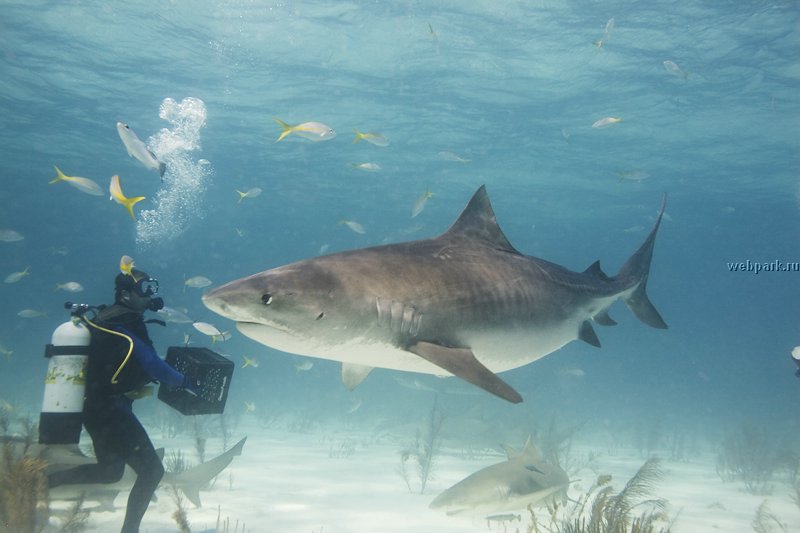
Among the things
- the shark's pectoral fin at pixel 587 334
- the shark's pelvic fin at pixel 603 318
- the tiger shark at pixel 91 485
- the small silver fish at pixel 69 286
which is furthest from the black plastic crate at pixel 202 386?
the small silver fish at pixel 69 286

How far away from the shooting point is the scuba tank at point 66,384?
14.6 ft

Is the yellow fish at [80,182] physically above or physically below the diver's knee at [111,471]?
above

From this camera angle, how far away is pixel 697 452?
20812mm

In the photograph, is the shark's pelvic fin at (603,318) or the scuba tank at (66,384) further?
the shark's pelvic fin at (603,318)

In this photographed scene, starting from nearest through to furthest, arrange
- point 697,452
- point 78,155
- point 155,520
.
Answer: point 155,520, point 697,452, point 78,155

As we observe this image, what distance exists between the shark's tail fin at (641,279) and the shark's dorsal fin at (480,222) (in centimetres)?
216

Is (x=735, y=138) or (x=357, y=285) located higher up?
(x=735, y=138)

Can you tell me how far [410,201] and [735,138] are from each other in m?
27.2

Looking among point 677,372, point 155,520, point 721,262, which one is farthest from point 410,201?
point 677,372

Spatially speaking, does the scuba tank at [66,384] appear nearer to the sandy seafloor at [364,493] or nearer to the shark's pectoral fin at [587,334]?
the sandy seafloor at [364,493]

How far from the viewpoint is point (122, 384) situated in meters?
4.57

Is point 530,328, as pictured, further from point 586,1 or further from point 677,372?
point 677,372

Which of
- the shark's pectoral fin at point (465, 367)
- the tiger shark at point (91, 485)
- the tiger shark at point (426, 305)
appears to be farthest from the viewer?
the tiger shark at point (91, 485)

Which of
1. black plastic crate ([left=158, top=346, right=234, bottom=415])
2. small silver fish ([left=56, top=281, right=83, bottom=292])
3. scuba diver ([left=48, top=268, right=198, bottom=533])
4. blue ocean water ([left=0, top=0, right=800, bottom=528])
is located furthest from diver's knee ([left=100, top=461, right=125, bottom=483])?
blue ocean water ([left=0, top=0, right=800, bottom=528])
